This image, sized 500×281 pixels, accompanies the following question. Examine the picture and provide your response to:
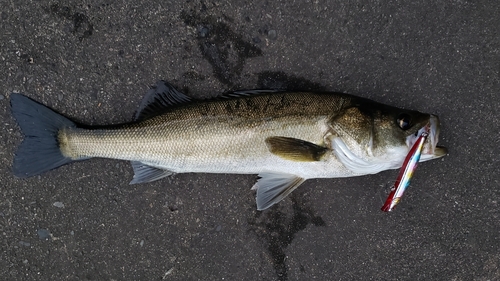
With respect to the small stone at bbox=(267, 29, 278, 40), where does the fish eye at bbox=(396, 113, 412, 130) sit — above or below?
below

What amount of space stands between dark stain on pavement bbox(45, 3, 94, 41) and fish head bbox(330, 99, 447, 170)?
2076 millimetres

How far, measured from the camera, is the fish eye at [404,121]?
2.49 m


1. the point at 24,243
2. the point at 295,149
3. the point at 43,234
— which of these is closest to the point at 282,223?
the point at 295,149

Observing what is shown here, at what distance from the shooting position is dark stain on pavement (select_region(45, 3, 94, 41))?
2898mm

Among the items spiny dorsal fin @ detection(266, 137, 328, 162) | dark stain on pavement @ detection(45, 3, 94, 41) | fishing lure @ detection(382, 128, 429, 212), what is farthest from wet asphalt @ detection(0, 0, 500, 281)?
spiny dorsal fin @ detection(266, 137, 328, 162)

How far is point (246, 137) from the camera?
8.43ft

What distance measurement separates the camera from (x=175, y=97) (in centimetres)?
277

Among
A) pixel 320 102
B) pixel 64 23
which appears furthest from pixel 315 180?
pixel 64 23

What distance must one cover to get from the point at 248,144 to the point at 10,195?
2088 millimetres

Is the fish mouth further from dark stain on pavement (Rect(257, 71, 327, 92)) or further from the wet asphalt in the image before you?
dark stain on pavement (Rect(257, 71, 327, 92))

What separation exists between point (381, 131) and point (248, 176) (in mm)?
→ 1128

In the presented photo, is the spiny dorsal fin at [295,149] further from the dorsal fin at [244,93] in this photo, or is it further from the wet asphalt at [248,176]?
the wet asphalt at [248,176]

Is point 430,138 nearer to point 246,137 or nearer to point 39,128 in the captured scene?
point 246,137

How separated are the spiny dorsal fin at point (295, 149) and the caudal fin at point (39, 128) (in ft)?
5.02
